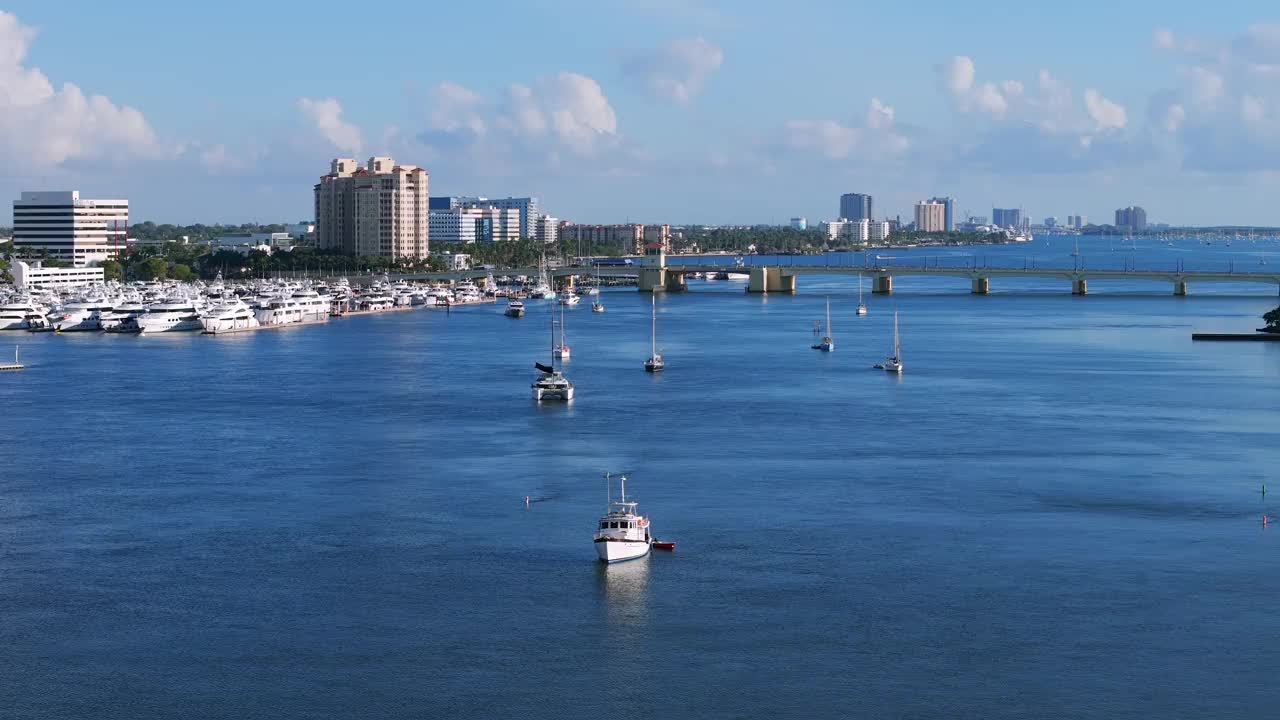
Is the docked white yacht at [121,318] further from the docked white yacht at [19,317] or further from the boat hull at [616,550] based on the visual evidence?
the boat hull at [616,550]

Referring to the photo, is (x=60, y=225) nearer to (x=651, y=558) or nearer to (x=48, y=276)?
(x=48, y=276)

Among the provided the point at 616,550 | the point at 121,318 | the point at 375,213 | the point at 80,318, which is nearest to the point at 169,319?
the point at 121,318

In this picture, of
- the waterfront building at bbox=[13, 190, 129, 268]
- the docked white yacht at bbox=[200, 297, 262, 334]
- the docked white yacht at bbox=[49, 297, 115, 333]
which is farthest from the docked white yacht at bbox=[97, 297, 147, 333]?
the waterfront building at bbox=[13, 190, 129, 268]

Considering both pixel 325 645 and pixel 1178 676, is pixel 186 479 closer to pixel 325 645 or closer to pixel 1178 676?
pixel 325 645

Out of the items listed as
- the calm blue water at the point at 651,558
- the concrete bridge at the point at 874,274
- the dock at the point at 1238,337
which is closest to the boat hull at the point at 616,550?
the calm blue water at the point at 651,558

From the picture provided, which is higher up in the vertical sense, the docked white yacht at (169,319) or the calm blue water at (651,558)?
the docked white yacht at (169,319)

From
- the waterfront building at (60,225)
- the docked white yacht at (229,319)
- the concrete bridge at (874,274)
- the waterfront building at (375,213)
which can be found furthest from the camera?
the waterfront building at (375,213)

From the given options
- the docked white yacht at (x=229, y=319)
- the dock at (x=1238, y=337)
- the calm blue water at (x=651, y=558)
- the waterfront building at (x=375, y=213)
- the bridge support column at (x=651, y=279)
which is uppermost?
the waterfront building at (x=375, y=213)
